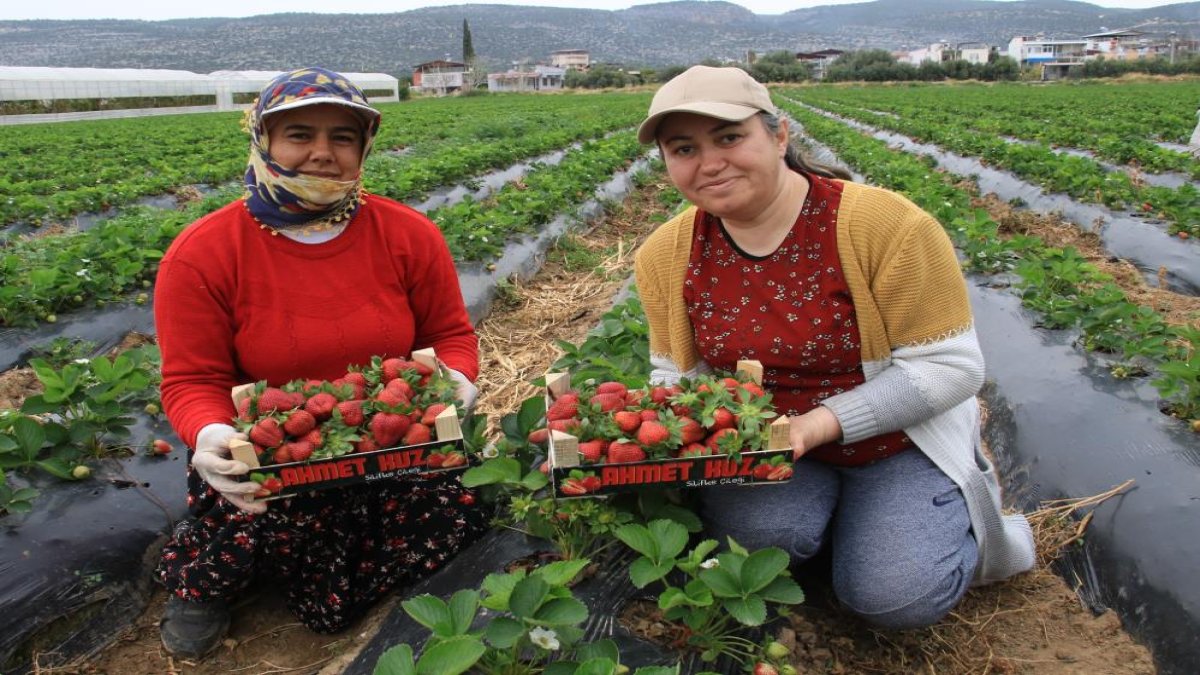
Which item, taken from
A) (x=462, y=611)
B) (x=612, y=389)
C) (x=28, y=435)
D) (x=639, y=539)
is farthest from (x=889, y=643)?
(x=28, y=435)

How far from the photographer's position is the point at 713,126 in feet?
6.57

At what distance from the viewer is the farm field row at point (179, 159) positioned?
8.53 metres

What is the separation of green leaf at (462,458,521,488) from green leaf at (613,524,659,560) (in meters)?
0.36

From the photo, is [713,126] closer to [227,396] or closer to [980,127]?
[227,396]

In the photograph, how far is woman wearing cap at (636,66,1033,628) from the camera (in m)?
2.05

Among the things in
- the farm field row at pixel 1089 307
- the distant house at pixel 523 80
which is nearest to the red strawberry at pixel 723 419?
the farm field row at pixel 1089 307

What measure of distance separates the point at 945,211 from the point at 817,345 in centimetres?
481

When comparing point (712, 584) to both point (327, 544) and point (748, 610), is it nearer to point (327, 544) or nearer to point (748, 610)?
point (748, 610)

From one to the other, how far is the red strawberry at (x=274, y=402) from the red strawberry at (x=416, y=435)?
0.94ft

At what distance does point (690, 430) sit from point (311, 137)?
1317 mm

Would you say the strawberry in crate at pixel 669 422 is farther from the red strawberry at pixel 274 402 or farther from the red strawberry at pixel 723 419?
the red strawberry at pixel 274 402

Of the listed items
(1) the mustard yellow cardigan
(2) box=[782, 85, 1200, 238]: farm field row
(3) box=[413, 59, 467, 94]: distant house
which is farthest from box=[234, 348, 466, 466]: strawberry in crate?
(3) box=[413, 59, 467, 94]: distant house

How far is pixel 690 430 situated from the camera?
76.4 inches

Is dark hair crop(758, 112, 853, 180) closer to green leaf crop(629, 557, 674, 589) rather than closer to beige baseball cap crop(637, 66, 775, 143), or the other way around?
beige baseball cap crop(637, 66, 775, 143)
